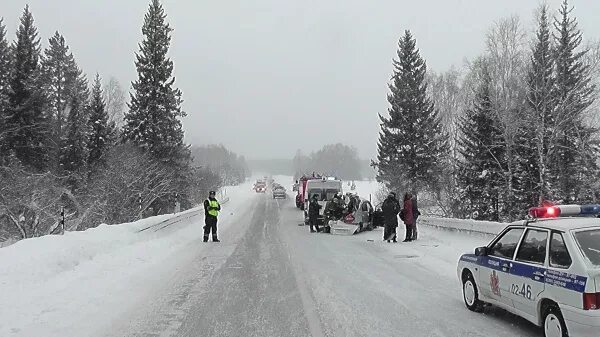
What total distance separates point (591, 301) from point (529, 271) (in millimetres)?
1052

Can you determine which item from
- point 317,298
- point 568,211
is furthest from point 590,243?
point 317,298

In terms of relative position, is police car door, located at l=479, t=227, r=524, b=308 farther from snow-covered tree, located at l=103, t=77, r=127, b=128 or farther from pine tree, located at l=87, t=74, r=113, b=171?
snow-covered tree, located at l=103, t=77, r=127, b=128

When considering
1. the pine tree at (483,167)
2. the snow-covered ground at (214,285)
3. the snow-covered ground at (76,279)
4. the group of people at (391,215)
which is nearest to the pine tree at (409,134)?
the pine tree at (483,167)

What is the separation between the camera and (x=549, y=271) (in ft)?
19.0

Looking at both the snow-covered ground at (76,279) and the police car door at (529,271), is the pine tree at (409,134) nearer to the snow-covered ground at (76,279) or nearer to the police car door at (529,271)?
the snow-covered ground at (76,279)

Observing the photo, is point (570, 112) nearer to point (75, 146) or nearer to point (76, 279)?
point (76, 279)

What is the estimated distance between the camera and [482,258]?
24.7 feet

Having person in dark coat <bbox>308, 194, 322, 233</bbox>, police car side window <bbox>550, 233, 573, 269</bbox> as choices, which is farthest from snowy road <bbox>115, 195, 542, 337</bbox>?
person in dark coat <bbox>308, 194, 322, 233</bbox>

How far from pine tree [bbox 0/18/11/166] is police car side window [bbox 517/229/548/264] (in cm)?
3475

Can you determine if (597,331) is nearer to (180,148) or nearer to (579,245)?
(579,245)

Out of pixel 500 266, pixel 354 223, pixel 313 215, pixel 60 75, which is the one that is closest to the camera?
pixel 500 266

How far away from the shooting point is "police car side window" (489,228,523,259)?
22.4 ft

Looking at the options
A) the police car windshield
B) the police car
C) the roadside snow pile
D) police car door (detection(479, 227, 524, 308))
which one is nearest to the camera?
the police car

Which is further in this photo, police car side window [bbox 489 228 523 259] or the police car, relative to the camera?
police car side window [bbox 489 228 523 259]
